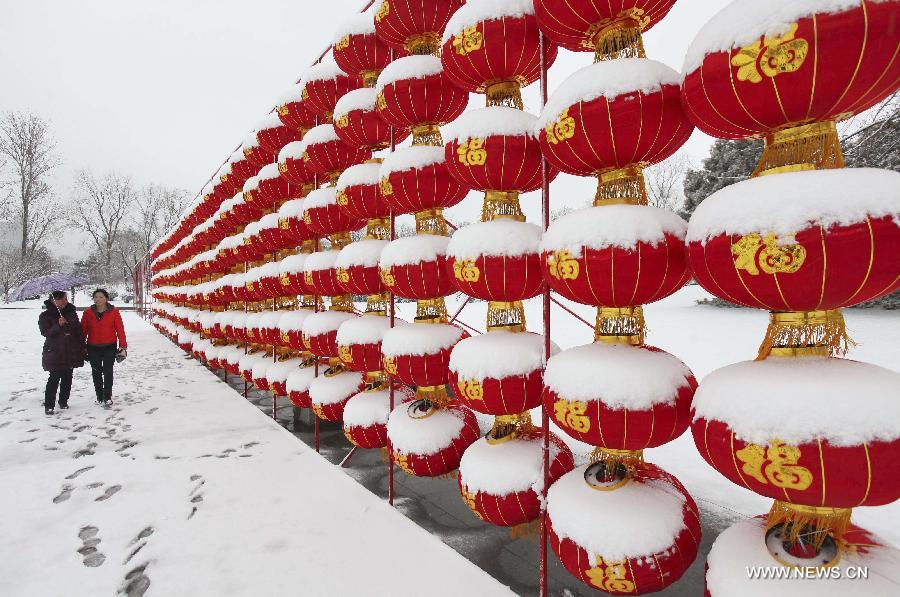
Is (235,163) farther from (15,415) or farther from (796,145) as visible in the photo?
(796,145)

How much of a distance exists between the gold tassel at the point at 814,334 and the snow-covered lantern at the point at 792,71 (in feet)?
1.66

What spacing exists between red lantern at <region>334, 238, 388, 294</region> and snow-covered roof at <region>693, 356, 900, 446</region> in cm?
278

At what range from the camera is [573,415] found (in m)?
1.99

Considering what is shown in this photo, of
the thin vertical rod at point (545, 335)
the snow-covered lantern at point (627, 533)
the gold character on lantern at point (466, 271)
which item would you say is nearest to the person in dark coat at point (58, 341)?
the gold character on lantern at point (466, 271)

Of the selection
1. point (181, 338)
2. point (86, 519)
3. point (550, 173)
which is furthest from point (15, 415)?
point (550, 173)

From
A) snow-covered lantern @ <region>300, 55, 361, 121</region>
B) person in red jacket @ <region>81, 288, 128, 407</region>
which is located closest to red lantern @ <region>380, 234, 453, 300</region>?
snow-covered lantern @ <region>300, 55, 361, 121</region>

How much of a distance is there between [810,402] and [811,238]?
49cm

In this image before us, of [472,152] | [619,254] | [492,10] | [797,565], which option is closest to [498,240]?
[472,152]

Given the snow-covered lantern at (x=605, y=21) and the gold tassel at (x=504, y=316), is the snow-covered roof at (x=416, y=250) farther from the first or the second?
the snow-covered lantern at (x=605, y=21)

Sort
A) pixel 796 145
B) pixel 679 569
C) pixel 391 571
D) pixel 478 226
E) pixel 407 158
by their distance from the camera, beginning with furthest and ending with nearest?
pixel 407 158 → pixel 391 571 → pixel 478 226 → pixel 679 569 → pixel 796 145

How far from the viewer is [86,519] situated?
355 centimetres

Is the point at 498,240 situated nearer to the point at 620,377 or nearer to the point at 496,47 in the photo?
the point at 620,377

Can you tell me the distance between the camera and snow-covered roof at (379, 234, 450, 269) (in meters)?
3.09

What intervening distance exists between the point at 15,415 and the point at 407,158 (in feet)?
23.5
